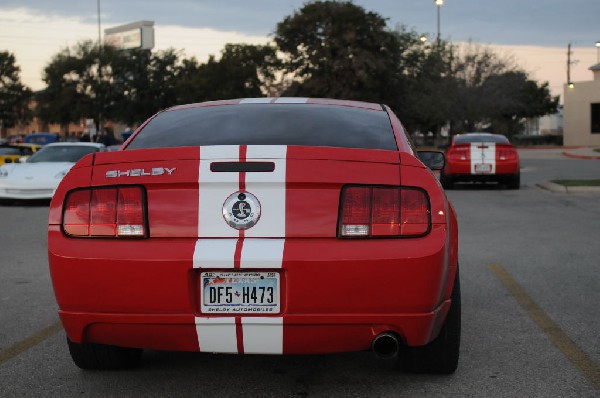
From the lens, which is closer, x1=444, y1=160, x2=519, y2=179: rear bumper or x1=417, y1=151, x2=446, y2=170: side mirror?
x1=417, y1=151, x2=446, y2=170: side mirror

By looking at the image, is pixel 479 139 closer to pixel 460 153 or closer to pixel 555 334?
pixel 460 153

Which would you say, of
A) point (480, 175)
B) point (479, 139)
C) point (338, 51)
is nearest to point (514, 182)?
point (480, 175)

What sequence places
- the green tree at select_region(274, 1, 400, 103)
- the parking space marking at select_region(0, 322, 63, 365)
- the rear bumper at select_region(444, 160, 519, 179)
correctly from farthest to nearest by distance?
the green tree at select_region(274, 1, 400, 103) → the rear bumper at select_region(444, 160, 519, 179) → the parking space marking at select_region(0, 322, 63, 365)

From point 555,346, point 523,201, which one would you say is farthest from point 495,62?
point 555,346

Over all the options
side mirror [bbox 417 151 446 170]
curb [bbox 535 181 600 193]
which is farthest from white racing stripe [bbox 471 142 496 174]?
side mirror [bbox 417 151 446 170]

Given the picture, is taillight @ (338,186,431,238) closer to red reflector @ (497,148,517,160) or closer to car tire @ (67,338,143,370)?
car tire @ (67,338,143,370)

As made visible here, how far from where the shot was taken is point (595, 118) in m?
58.5

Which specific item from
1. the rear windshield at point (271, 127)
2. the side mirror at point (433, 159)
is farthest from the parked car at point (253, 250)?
the side mirror at point (433, 159)

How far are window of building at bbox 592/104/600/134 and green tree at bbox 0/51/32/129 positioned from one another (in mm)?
62462

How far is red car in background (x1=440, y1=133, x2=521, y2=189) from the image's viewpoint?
18312 millimetres

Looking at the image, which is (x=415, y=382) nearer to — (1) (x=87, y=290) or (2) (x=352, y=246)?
(2) (x=352, y=246)

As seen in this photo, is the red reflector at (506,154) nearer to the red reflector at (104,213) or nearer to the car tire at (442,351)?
the car tire at (442,351)

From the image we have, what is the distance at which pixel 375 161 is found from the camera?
379 cm

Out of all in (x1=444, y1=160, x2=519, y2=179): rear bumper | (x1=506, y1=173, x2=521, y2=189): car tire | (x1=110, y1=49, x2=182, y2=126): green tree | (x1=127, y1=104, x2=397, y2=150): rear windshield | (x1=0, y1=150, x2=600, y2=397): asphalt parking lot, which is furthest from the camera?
(x1=110, y1=49, x2=182, y2=126): green tree
